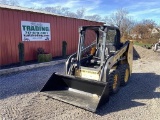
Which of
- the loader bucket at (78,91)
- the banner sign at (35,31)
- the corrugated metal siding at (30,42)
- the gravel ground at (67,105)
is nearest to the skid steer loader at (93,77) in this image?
the loader bucket at (78,91)

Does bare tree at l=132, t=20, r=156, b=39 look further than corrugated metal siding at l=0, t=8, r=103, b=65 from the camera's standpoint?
Yes

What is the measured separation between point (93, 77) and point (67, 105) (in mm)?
1162

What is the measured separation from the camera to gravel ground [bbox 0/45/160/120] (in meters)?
4.45

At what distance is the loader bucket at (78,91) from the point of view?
4695mm

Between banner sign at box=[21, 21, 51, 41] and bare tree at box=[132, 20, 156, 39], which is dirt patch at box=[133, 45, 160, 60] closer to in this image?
banner sign at box=[21, 21, 51, 41]

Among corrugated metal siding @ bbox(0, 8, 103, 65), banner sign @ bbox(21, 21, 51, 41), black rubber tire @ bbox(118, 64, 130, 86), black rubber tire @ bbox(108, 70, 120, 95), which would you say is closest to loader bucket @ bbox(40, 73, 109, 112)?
black rubber tire @ bbox(108, 70, 120, 95)

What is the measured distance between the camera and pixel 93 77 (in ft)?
18.4

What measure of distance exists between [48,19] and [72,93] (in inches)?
292

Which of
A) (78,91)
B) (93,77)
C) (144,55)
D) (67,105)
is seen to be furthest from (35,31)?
(144,55)

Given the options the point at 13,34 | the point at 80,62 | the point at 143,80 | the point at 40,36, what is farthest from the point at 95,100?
the point at 40,36

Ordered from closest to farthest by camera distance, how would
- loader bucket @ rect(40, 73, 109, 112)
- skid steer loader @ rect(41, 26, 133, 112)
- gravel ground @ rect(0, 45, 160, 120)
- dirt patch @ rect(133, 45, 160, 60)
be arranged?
gravel ground @ rect(0, 45, 160, 120)
loader bucket @ rect(40, 73, 109, 112)
skid steer loader @ rect(41, 26, 133, 112)
dirt patch @ rect(133, 45, 160, 60)

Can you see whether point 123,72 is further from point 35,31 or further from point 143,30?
point 143,30

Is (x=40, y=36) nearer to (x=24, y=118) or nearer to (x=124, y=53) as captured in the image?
(x=124, y=53)

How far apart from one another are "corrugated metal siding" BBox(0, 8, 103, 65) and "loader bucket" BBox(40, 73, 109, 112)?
4.79 m
